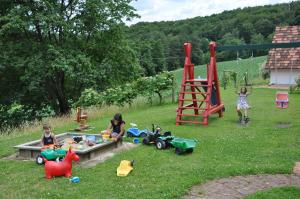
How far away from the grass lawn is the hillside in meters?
25.4

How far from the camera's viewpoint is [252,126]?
12.5 m

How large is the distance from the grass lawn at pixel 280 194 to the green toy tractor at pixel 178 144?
9.39 feet

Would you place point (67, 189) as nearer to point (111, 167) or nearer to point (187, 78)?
point (111, 167)

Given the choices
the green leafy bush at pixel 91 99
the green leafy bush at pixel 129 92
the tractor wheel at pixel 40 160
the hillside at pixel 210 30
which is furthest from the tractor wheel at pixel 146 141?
the hillside at pixel 210 30

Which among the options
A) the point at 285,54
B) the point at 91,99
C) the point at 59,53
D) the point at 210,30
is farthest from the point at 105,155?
the point at 210,30

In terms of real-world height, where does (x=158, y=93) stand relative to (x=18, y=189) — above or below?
above

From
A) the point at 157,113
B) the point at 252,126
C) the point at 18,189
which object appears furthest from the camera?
the point at 157,113

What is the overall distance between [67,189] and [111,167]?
1495mm

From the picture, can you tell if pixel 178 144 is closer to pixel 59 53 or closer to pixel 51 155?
pixel 51 155

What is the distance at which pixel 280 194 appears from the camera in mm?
6457

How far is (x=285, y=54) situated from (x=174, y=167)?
23858 mm

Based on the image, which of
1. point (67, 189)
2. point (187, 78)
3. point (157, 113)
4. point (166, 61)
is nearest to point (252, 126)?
point (187, 78)

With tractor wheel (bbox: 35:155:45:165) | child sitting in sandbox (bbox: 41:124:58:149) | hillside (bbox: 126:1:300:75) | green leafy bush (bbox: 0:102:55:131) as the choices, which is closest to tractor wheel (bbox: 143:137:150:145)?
child sitting in sandbox (bbox: 41:124:58:149)

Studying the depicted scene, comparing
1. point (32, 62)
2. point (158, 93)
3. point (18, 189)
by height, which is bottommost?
point (18, 189)
